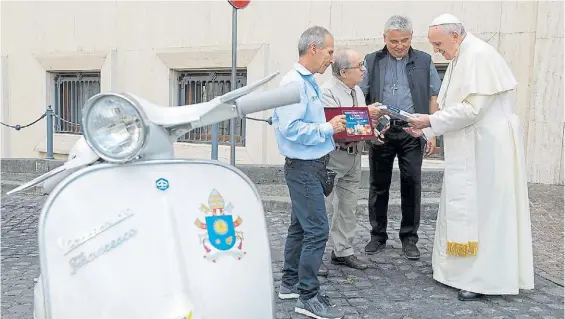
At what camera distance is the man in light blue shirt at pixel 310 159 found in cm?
323

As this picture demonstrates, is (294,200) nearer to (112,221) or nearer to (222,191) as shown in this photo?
(222,191)

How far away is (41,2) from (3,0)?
1.01 meters

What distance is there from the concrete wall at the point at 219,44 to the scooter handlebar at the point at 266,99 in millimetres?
5741

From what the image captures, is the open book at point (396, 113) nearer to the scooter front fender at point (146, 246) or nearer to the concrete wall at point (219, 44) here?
the scooter front fender at point (146, 246)

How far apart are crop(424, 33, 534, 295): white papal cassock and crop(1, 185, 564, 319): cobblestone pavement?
0.59 ft

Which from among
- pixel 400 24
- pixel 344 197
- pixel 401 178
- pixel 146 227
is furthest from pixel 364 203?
pixel 146 227

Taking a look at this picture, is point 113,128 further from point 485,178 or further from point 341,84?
point 485,178

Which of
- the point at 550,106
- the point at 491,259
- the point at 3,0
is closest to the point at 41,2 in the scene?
the point at 3,0

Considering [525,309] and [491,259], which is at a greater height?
[491,259]

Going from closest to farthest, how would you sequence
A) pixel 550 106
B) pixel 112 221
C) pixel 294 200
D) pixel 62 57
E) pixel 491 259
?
1. pixel 112 221
2. pixel 294 200
3. pixel 491 259
4. pixel 550 106
5. pixel 62 57

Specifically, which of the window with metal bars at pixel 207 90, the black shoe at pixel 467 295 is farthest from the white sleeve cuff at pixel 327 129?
the window with metal bars at pixel 207 90

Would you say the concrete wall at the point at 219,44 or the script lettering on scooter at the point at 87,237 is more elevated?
the concrete wall at the point at 219,44

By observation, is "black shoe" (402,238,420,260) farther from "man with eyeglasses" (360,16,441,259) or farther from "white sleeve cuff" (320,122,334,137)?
"white sleeve cuff" (320,122,334,137)

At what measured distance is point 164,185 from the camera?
2139mm
